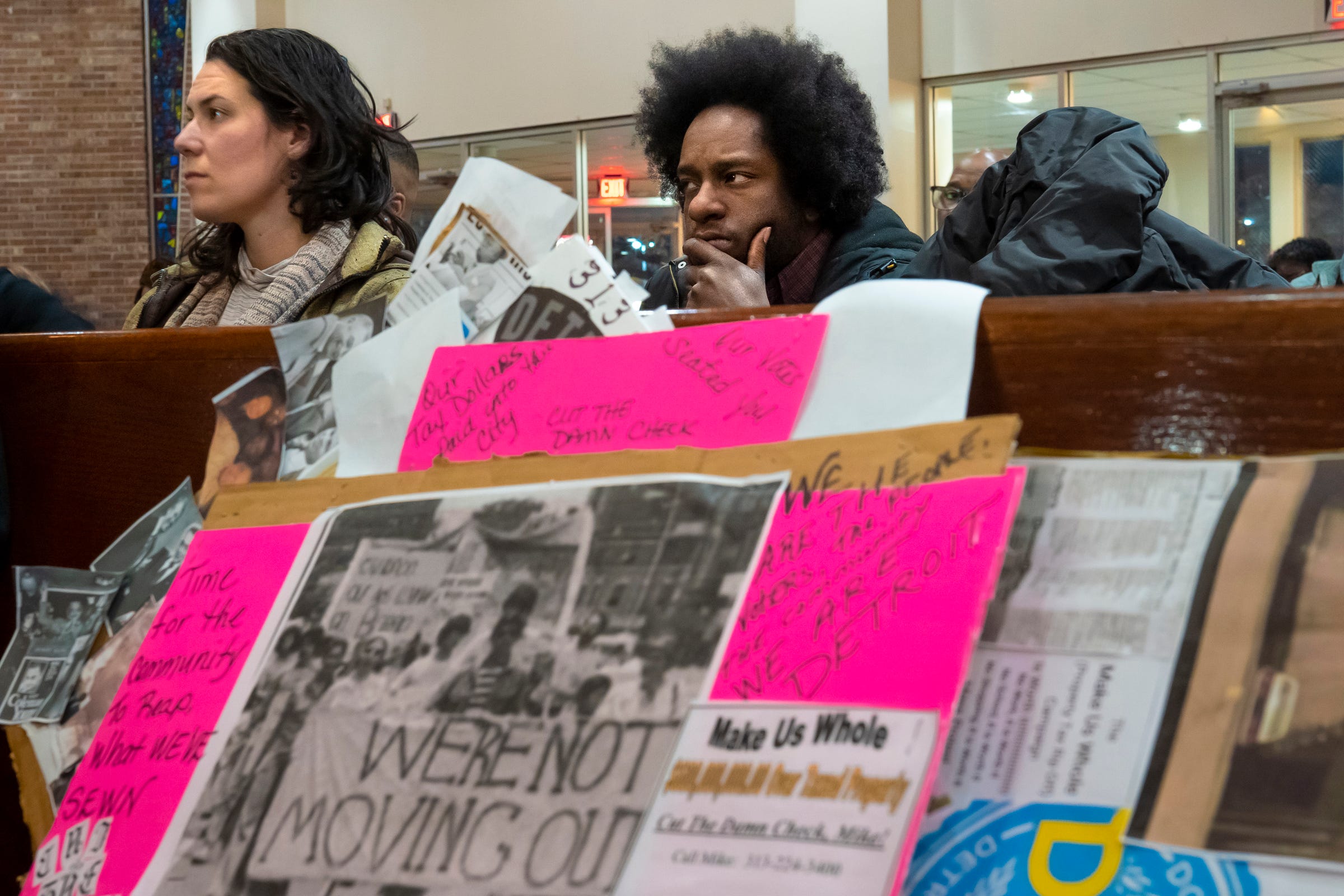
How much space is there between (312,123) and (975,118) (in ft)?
20.4

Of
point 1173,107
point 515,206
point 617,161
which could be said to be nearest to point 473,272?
point 515,206

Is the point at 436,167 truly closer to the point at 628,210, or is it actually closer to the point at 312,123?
the point at 628,210

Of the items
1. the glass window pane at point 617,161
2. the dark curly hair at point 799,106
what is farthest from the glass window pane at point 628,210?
the dark curly hair at point 799,106

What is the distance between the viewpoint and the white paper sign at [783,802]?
1.53 ft

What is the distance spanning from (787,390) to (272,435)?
Result: 13.5 inches

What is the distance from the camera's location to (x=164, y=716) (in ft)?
2.12

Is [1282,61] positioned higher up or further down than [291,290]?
higher up

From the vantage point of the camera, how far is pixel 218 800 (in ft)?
1.96

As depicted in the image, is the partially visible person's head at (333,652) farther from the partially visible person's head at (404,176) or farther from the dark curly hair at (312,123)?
the partially visible person's head at (404,176)

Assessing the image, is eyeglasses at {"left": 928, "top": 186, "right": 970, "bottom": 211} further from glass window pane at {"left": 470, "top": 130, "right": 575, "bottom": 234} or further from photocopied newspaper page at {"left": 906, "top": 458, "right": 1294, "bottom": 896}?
glass window pane at {"left": 470, "top": 130, "right": 575, "bottom": 234}

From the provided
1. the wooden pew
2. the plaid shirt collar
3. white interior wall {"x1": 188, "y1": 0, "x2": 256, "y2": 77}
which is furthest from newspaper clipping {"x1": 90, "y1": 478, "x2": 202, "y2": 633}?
white interior wall {"x1": 188, "y1": 0, "x2": 256, "y2": 77}

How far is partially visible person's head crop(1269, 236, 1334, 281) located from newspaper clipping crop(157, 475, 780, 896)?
6167mm

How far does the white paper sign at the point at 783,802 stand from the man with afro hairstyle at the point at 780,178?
130cm

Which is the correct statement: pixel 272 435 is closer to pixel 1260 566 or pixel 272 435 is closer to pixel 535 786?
pixel 535 786
